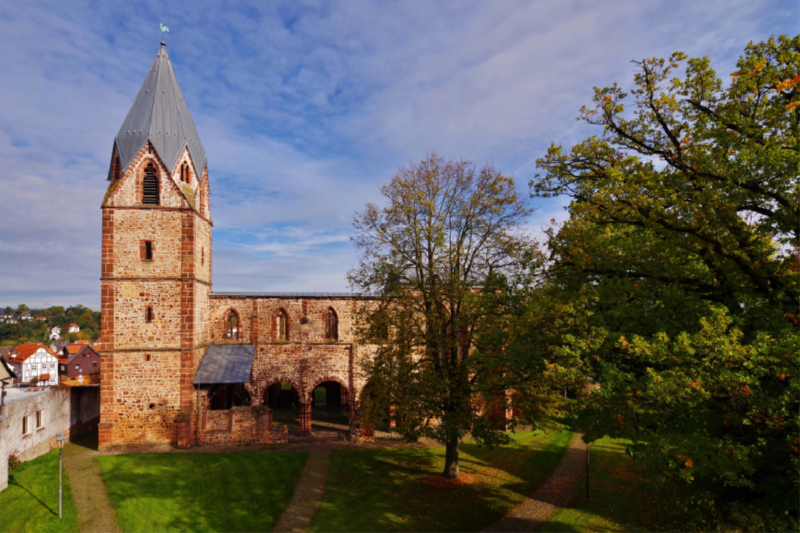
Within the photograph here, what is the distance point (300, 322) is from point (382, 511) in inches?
477

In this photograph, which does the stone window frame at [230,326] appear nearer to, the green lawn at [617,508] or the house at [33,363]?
the green lawn at [617,508]

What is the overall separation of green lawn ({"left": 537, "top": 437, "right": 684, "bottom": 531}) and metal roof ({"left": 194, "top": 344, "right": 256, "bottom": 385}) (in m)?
15.7

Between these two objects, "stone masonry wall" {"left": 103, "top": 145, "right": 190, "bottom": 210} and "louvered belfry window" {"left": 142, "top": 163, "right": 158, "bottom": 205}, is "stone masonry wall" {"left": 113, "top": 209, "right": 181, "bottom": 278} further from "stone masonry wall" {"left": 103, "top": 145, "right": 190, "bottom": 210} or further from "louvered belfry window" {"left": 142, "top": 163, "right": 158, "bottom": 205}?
"louvered belfry window" {"left": 142, "top": 163, "right": 158, "bottom": 205}

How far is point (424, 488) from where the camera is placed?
16938 mm

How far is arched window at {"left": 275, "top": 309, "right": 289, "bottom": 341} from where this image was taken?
81.3ft

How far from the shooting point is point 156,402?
2125 cm

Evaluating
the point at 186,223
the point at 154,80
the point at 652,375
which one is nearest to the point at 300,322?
the point at 186,223

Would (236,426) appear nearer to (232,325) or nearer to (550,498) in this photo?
(232,325)

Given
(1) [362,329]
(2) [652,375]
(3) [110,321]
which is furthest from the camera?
(3) [110,321]

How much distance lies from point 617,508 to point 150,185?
24.8 meters

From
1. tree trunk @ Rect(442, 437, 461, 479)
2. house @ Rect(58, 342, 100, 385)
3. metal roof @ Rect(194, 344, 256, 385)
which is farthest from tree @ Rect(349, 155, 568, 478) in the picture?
house @ Rect(58, 342, 100, 385)

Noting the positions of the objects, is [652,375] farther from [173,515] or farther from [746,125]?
[173,515]

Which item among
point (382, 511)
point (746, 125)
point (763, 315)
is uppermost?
point (746, 125)

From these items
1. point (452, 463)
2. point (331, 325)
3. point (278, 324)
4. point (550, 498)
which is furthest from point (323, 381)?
point (550, 498)
